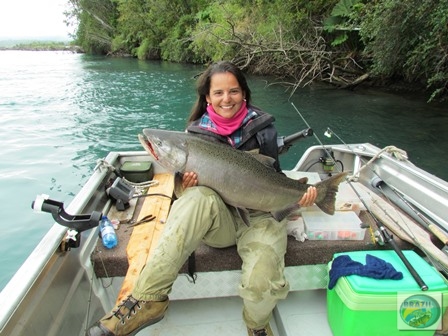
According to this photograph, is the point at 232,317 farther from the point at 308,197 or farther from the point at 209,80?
the point at 209,80

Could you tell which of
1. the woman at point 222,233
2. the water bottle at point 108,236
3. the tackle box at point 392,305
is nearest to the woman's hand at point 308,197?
the woman at point 222,233

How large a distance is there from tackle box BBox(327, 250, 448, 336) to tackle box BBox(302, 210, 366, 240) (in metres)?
0.56

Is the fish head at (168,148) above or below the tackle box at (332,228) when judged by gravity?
above

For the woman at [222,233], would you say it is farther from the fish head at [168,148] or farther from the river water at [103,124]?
the river water at [103,124]

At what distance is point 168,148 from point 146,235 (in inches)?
32.4

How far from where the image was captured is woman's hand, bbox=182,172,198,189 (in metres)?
2.47

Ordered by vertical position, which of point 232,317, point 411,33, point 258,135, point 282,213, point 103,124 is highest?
point 411,33

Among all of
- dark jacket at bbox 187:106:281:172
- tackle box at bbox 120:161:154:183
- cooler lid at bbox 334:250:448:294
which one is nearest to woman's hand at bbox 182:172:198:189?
dark jacket at bbox 187:106:281:172

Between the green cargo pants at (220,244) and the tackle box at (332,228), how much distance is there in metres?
0.39

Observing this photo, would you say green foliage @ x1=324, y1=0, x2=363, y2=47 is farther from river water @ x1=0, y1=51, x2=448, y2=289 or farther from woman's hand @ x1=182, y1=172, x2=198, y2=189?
woman's hand @ x1=182, y1=172, x2=198, y2=189

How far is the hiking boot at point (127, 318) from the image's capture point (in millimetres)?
2031

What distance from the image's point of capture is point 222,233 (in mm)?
2479

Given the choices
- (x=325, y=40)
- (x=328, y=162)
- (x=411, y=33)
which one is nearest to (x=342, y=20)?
(x=325, y=40)

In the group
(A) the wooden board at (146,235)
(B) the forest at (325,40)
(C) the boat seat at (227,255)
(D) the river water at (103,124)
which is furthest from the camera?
(B) the forest at (325,40)
